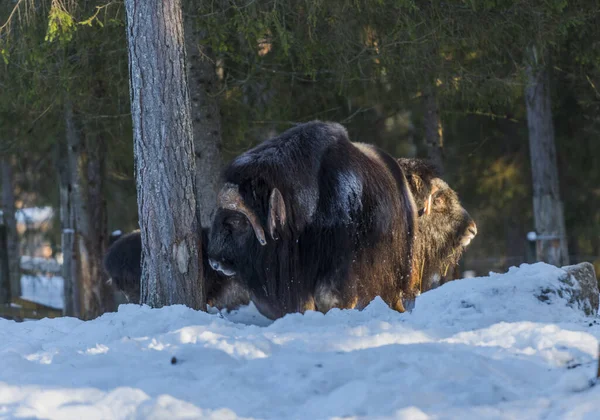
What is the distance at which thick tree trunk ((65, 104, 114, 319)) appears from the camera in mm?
11938

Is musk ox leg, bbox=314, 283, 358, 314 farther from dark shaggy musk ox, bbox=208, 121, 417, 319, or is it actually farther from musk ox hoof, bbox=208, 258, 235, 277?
musk ox hoof, bbox=208, 258, 235, 277

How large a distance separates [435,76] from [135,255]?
430 cm

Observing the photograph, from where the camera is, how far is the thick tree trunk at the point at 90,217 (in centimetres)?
1194

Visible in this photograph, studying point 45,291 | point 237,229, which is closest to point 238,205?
point 237,229

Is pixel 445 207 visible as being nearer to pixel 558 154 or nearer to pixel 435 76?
pixel 435 76

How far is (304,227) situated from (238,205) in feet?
2.10

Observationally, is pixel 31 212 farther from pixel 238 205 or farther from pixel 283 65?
pixel 238 205

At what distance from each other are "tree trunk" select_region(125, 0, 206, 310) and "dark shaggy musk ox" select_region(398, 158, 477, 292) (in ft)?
9.77

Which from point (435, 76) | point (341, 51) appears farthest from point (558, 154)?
point (341, 51)

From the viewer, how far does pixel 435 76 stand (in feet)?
34.1

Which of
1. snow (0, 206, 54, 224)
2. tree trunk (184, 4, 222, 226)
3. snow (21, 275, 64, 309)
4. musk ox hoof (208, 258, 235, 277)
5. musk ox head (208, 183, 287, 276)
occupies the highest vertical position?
tree trunk (184, 4, 222, 226)

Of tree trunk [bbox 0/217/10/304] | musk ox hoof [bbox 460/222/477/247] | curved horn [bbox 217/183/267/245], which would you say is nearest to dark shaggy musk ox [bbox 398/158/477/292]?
musk ox hoof [bbox 460/222/477/247]

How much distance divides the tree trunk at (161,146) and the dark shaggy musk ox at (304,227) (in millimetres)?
766

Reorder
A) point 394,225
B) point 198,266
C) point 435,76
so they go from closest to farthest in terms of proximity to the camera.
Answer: point 198,266 → point 394,225 → point 435,76
